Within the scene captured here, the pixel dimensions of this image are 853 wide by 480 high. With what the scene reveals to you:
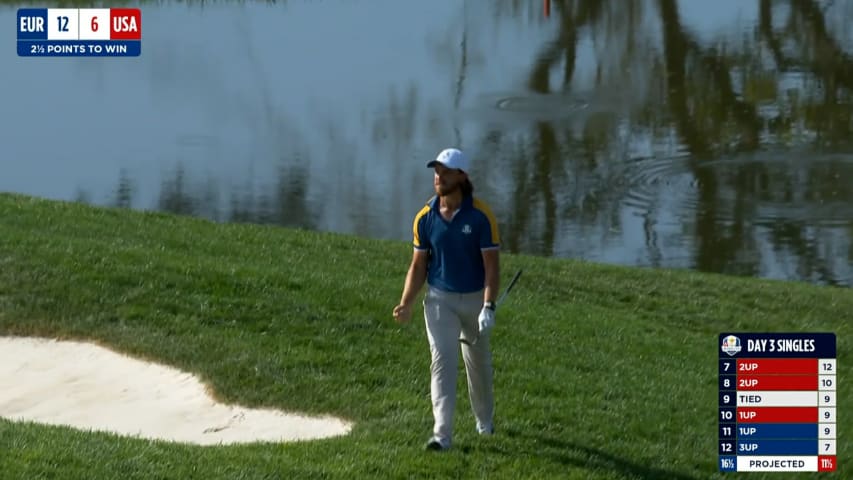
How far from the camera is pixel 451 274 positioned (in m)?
10.1

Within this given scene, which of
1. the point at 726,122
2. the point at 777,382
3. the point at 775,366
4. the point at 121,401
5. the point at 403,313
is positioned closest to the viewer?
the point at 403,313

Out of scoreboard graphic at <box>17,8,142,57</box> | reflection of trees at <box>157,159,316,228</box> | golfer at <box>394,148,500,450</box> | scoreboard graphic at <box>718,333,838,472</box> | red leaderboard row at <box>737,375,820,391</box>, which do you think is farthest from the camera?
scoreboard graphic at <box>17,8,142,57</box>

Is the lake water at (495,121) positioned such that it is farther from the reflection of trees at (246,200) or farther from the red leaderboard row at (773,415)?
the red leaderboard row at (773,415)

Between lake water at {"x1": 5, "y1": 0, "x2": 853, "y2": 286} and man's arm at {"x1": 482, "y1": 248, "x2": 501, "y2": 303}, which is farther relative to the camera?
lake water at {"x1": 5, "y1": 0, "x2": 853, "y2": 286}

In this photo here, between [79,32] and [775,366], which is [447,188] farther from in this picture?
[79,32]

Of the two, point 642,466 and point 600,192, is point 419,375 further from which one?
point 600,192

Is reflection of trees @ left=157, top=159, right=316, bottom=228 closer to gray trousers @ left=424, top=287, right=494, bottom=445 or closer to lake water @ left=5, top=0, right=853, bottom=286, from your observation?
lake water @ left=5, top=0, right=853, bottom=286

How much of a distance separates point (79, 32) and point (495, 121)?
1022cm

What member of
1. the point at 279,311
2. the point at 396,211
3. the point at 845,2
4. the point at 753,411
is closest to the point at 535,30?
the point at 845,2

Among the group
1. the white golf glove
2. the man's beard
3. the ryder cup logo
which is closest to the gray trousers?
the white golf glove

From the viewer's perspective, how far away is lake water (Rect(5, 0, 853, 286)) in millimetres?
26500

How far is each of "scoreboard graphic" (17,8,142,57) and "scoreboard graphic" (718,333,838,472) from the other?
84.0 ft

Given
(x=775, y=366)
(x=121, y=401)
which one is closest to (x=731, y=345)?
(x=775, y=366)

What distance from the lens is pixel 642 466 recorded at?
10812 mm
